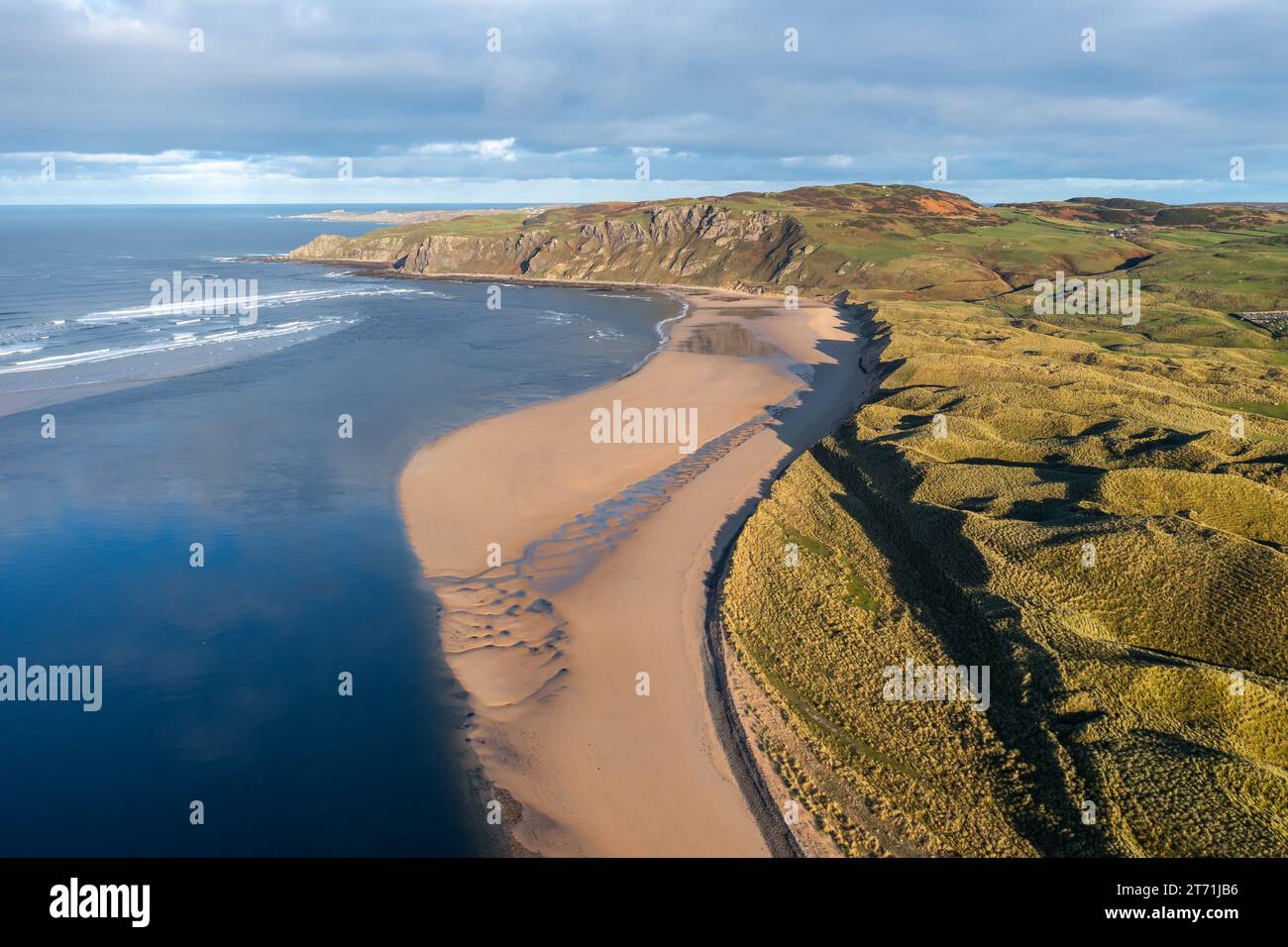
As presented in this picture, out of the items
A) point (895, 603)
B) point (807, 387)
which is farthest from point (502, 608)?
point (807, 387)

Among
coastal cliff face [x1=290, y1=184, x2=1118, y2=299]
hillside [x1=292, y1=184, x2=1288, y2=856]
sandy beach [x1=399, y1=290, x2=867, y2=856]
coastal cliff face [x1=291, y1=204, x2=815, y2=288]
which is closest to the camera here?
hillside [x1=292, y1=184, x2=1288, y2=856]

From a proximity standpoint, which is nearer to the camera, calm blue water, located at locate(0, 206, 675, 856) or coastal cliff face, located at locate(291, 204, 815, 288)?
calm blue water, located at locate(0, 206, 675, 856)

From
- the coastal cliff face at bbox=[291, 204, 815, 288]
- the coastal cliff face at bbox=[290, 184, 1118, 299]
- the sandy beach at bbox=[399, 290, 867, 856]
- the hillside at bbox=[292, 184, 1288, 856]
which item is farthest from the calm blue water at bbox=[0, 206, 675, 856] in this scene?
the coastal cliff face at bbox=[291, 204, 815, 288]

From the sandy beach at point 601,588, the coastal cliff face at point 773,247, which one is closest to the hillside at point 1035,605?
the sandy beach at point 601,588

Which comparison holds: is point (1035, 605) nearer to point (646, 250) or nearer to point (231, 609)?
point (231, 609)

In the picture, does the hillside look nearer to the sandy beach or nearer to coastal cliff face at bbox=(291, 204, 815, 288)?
the sandy beach

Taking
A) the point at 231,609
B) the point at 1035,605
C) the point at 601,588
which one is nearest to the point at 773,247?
the point at 601,588

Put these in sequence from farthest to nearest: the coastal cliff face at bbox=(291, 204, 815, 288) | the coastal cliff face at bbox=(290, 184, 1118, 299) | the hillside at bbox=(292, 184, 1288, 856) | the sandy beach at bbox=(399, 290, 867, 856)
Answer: the coastal cliff face at bbox=(291, 204, 815, 288) < the coastal cliff face at bbox=(290, 184, 1118, 299) < the sandy beach at bbox=(399, 290, 867, 856) < the hillside at bbox=(292, 184, 1288, 856)
